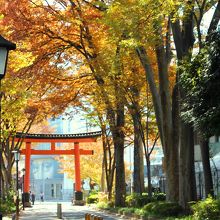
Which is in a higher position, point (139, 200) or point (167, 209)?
point (139, 200)

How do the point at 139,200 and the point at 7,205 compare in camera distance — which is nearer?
the point at 139,200

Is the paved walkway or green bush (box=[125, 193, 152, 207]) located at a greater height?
green bush (box=[125, 193, 152, 207])

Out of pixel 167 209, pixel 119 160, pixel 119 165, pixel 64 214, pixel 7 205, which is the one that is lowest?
pixel 64 214

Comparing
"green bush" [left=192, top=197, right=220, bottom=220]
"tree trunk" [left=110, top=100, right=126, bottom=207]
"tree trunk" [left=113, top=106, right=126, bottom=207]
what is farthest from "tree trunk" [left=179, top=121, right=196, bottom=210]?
"tree trunk" [left=113, top=106, right=126, bottom=207]

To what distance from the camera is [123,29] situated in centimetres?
1554

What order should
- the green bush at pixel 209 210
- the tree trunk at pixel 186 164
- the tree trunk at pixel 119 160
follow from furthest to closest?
the tree trunk at pixel 119 160 → the tree trunk at pixel 186 164 → the green bush at pixel 209 210

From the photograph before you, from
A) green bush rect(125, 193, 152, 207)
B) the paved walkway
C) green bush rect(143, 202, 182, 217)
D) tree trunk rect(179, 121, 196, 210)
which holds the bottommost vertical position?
the paved walkway

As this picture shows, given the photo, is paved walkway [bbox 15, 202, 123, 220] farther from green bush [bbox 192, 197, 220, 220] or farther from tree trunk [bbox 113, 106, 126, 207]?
green bush [bbox 192, 197, 220, 220]

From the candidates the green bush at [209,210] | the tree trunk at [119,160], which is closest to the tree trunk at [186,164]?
the green bush at [209,210]

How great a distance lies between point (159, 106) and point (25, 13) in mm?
7930

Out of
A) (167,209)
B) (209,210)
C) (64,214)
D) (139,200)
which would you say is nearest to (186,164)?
(167,209)

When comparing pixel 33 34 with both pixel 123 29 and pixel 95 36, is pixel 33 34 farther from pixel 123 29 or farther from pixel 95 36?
pixel 123 29

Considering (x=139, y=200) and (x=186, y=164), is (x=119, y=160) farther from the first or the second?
(x=186, y=164)

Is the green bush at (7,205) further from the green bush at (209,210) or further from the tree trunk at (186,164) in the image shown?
the green bush at (209,210)
